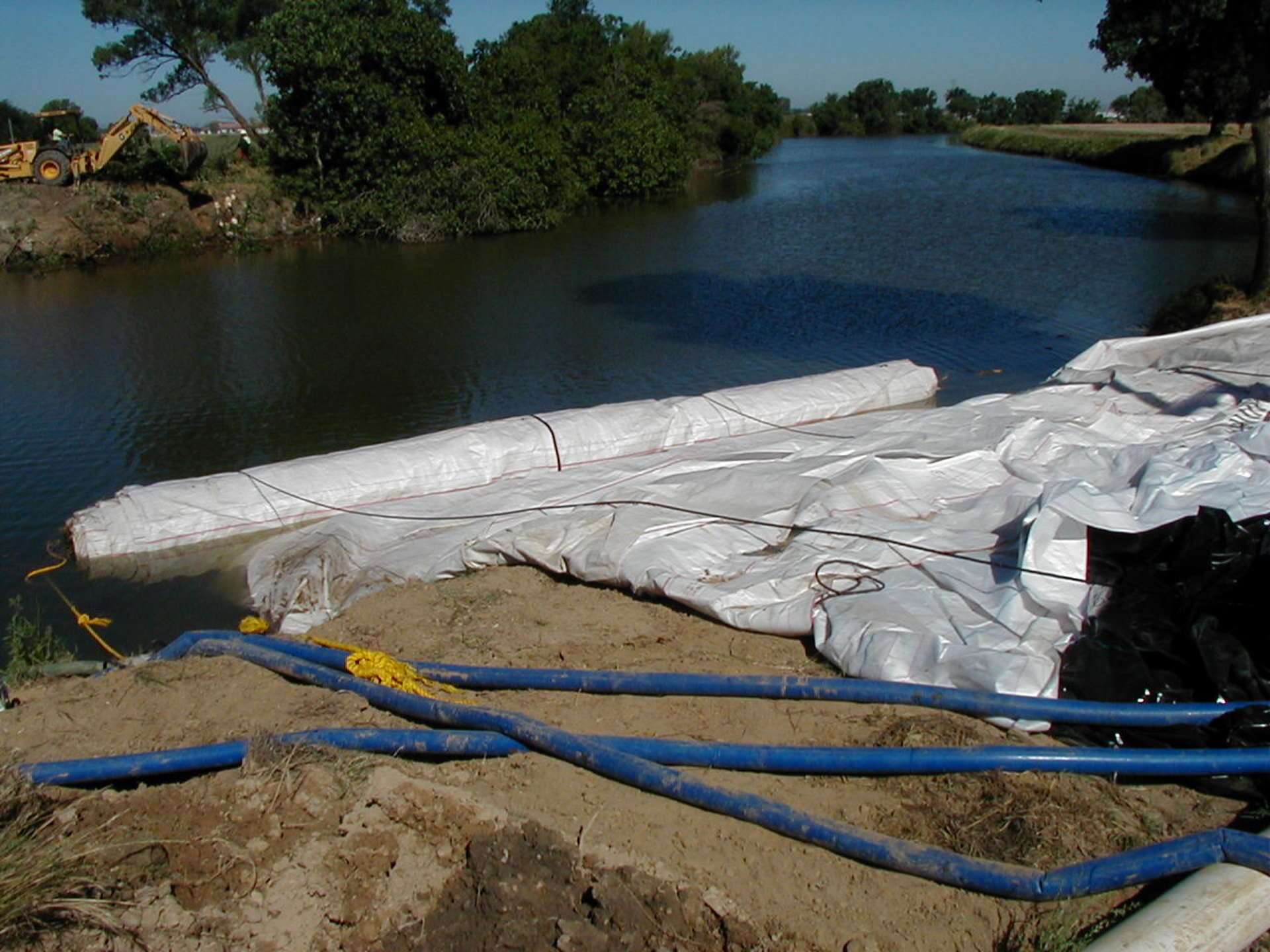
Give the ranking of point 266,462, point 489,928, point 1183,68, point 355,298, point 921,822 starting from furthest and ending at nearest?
point 355,298 < point 1183,68 < point 266,462 < point 921,822 < point 489,928

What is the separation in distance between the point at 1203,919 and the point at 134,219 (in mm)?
24823

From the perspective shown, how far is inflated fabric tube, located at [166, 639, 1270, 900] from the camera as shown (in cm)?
342

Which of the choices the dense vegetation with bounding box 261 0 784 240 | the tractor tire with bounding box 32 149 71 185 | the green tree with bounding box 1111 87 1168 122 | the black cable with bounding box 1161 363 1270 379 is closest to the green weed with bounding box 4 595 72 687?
the black cable with bounding box 1161 363 1270 379

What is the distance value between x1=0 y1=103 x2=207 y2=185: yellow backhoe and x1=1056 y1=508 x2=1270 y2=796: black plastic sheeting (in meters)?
24.3

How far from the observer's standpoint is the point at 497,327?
16.0 m

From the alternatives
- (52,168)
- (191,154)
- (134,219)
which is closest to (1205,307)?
(134,219)

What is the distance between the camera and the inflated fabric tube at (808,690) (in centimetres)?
436

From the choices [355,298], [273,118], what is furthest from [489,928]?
[273,118]

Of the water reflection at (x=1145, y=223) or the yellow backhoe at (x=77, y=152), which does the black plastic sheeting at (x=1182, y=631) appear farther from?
the yellow backhoe at (x=77, y=152)

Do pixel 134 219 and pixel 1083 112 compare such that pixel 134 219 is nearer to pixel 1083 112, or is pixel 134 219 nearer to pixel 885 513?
pixel 885 513

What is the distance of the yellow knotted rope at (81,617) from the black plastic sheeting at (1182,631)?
6083 millimetres

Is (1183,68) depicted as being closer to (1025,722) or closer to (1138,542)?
(1138,542)

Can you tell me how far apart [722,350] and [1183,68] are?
732cm

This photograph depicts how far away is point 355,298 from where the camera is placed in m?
18.1
